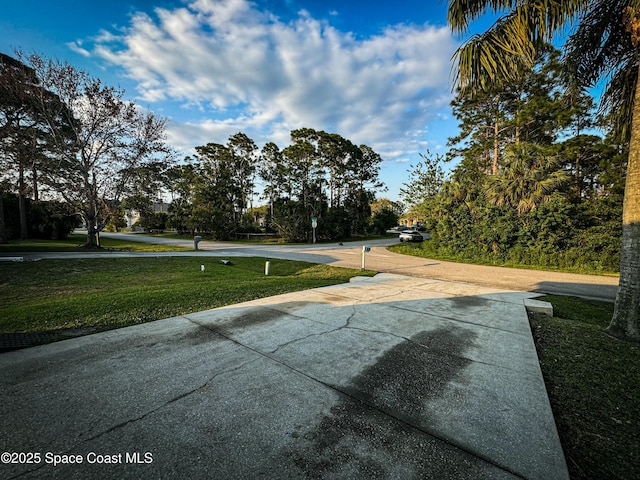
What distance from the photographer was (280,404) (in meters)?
2.02

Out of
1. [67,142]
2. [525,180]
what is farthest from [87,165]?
[525,180]

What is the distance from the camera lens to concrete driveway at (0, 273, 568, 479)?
149 centimetres

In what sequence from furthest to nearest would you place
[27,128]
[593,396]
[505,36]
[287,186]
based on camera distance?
[287,186] < [27,128] < [505,36] < [593,396]

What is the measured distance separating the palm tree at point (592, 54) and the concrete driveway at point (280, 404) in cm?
172

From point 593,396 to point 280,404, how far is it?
8.83 ft

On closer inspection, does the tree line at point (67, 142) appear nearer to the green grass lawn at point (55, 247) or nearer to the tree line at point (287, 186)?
the green grass lawn at point (55, 247)

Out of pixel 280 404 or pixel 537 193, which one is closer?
pixel 280 404

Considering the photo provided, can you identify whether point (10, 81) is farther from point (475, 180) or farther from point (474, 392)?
point (475, 180)

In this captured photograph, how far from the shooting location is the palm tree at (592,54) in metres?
3.54

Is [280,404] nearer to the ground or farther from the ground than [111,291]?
farther from the ground

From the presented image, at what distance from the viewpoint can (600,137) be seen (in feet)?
44.7

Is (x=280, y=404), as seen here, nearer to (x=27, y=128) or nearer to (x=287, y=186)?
(x=27, y=128)

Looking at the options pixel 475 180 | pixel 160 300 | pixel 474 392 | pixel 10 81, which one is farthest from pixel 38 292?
pixel 475 180

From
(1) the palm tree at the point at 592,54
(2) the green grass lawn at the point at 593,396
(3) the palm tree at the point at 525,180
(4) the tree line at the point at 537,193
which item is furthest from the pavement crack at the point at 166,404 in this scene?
(3) the palm tree at the point at 525,180
